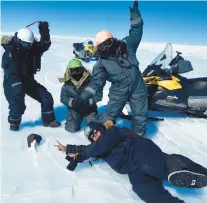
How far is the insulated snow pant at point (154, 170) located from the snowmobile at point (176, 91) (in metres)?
2.04

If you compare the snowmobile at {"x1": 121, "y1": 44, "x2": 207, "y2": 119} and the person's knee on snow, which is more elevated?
the snowmobile at {"x1": 121, "y1": 44, "x2": 207, "y2": 119}

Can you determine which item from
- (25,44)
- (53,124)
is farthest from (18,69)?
(53,124)

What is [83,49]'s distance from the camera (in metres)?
13.5

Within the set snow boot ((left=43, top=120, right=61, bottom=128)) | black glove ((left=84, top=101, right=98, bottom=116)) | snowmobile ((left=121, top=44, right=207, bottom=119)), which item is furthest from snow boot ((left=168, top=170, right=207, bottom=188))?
snow boot ((left=43, top=120, right=61, bottom=128))

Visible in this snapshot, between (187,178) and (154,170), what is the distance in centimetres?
33

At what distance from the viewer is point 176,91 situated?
537 cm

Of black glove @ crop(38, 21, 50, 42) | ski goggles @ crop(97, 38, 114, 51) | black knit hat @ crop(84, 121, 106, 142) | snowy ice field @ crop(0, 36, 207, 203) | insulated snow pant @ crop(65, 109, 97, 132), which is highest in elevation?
black glove @ crop(38, 21, 50, 42)

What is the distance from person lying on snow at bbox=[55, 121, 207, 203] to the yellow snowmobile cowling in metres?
1.70

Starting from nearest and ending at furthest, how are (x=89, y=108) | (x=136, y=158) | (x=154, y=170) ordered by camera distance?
(x=154, y=170)
(x=136, y=158)
(x=89, y=108)

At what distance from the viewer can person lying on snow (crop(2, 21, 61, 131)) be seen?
4.86 metres

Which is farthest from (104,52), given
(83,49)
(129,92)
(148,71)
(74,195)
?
(83,49)

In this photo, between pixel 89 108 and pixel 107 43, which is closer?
pixel 107 43

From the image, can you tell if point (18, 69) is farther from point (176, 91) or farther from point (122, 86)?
point (176, 91)

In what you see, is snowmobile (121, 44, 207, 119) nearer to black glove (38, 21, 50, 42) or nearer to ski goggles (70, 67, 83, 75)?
ski goggles (70, 67, 83, 75)
